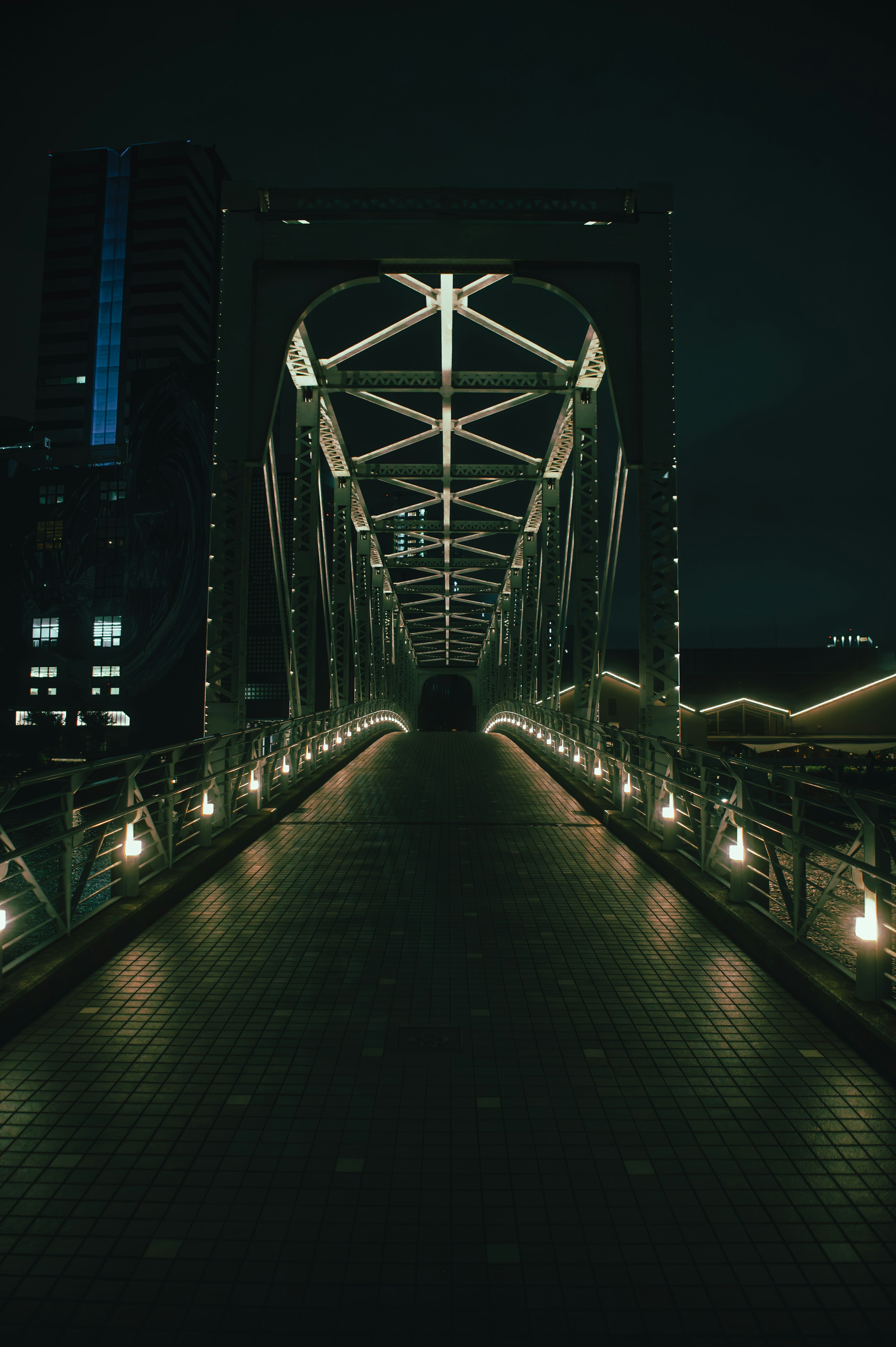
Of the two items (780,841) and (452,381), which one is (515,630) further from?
(780,841)

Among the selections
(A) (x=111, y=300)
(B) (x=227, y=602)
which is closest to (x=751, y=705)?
(B) (x=227, y=602)

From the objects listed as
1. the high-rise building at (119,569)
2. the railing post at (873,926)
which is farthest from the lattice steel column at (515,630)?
the railing post at (873,926)

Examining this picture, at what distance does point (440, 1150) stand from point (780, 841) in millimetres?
6832

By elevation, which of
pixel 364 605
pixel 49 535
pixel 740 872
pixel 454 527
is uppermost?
pixel 49 535

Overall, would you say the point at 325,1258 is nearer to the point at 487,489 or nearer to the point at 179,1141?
the point at 179,1141

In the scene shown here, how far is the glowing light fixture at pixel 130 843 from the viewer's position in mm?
5902

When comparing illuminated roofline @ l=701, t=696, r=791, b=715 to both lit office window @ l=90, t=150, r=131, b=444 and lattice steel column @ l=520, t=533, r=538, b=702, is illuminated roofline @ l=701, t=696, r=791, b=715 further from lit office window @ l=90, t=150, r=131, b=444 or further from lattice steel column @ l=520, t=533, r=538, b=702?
lit office window @ l=90, t=150, r=131, b=444

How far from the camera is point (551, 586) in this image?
2412 centimetres

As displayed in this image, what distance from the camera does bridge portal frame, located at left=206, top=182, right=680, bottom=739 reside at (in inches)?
411

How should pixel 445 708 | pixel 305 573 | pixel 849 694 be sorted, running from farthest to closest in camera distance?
1. pixel 445 708
2. pixel 849 694
3. pixel 305 573

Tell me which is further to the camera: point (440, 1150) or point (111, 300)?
point (111, 300)

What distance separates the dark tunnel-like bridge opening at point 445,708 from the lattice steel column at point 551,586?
81731mm

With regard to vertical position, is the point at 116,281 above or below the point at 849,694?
above

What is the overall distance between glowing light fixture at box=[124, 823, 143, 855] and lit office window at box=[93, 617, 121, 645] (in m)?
71.2
